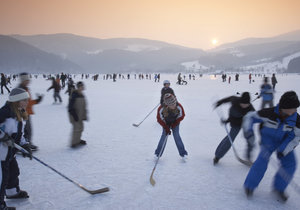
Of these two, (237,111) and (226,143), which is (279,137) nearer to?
(237,111)

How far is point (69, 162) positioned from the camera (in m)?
4.22

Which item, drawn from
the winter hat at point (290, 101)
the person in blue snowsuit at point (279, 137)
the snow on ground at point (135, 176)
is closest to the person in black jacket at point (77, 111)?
the snow on ground at point (135, 176)

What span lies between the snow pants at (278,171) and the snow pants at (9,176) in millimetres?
3121

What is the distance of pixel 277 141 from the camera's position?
2.84m

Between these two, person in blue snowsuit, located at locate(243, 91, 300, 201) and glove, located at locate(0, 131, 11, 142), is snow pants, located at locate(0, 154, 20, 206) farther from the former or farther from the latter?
person in blue snowsuit, located at locate(243, 91, 300, 201)

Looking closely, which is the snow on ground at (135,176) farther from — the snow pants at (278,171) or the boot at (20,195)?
the snow pants at (278,171)

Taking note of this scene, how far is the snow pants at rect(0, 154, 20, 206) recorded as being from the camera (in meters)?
2.50

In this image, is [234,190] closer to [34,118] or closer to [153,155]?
[153,155]

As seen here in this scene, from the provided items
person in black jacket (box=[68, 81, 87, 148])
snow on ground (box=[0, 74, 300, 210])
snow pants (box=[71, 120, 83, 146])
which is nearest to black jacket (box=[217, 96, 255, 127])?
snow on ground (box=[0, 74, 300, 210])

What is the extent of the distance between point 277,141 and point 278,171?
1.44 feet

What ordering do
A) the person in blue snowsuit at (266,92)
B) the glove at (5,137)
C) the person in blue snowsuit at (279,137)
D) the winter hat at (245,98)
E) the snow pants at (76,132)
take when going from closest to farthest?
the glove at (5,137)
the person in blue snowsuit at (279,137)
the winter hat at (245,98)
the snow pants at (76,132)
the person in blue snowsuit at (266,92)

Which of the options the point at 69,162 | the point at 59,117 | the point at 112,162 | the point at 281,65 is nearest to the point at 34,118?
the point at 59,117

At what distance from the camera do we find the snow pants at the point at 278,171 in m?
2.83

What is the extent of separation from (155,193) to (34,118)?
263 inches
